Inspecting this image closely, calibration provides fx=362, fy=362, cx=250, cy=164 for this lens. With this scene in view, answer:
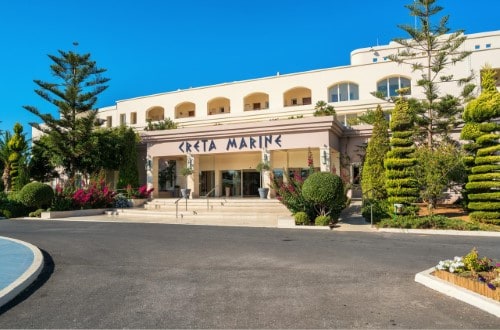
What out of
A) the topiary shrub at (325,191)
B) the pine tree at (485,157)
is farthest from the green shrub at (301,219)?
the pine tree at (485,157)

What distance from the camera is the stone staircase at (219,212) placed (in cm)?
1616

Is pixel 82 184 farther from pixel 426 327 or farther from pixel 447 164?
pixel 426 327

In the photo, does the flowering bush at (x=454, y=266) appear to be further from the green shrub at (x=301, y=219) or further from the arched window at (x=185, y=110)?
the arched window at (x=185, y=110)

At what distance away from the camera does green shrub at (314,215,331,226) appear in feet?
45.4

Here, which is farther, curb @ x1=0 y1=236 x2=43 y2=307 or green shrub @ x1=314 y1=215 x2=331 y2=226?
green shrub @ x1=314 y1=215 x2=331 y2=226

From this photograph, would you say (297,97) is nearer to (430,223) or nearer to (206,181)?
(206,181)

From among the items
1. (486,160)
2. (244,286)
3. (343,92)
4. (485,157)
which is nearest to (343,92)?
(343,92)

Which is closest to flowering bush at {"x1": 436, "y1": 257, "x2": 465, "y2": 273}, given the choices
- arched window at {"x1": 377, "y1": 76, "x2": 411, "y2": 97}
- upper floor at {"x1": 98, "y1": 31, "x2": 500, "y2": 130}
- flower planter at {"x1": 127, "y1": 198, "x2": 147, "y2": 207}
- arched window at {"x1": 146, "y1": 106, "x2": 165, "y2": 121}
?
flower planter at {"x1": 127, "y1": 198, "x2": 147, "y2": 207}

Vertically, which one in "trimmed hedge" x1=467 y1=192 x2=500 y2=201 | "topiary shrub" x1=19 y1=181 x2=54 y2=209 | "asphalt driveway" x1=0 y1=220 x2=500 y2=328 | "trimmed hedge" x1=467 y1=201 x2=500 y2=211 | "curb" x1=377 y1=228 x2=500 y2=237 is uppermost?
"topiary shrub" x1=19 y1=181 x2=54 y2=209

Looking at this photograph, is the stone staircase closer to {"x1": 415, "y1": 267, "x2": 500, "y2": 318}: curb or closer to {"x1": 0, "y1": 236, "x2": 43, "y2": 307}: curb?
{"x1": 0, "y1": 236, "x2": 43, "y2": 307}: curb

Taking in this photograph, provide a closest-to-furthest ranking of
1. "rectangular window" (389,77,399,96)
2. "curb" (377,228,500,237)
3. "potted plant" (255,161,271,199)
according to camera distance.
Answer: "curb" (377,228,500,237), "potted plant" (255,161,271,199), "rectangular window" (389,77,399,96)

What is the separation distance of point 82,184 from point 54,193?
6.37 m

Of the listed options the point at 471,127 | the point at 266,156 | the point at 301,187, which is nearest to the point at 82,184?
the point at 266,156

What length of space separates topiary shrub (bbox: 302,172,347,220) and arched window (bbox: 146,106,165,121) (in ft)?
93.7
